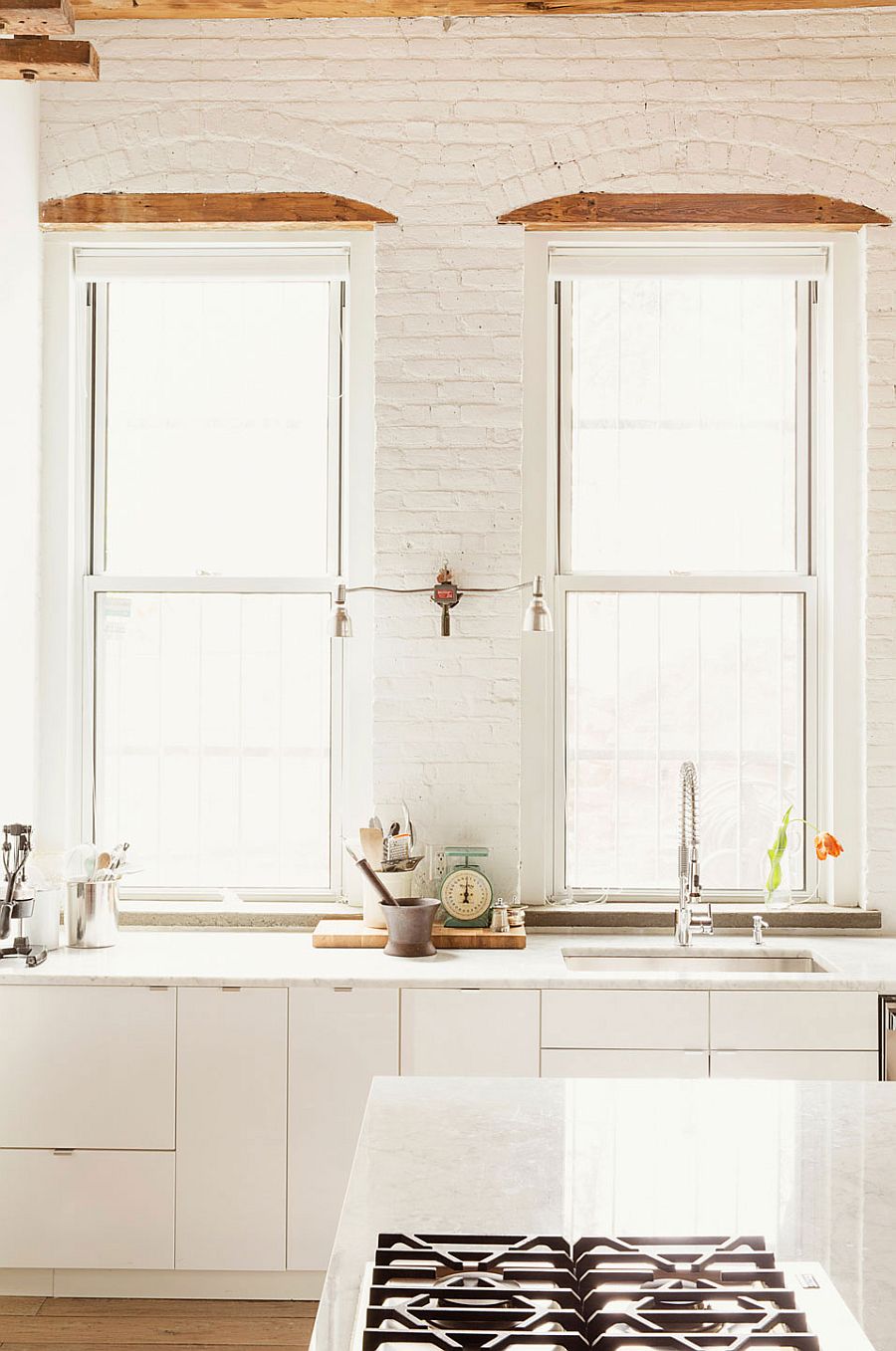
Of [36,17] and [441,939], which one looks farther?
[441,939]

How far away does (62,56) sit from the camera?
2.03 m

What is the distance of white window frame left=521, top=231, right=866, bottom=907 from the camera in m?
3.80

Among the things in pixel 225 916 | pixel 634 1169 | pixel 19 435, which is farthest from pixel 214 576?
pixel 634 1169

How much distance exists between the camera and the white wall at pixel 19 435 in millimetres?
3598

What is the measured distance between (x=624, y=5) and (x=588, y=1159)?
348 cm

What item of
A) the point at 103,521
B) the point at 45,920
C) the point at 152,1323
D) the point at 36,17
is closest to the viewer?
the point at 36,17

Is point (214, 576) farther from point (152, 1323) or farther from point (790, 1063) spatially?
point (790, 1063)

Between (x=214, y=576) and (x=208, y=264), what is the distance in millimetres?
1047

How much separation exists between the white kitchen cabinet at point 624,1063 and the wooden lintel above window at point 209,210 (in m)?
2.65

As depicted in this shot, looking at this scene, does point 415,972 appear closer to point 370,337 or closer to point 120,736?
A: point 120,736

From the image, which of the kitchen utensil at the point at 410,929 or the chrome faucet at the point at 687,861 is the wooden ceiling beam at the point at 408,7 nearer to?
the chrome faucet at the point at 687,861

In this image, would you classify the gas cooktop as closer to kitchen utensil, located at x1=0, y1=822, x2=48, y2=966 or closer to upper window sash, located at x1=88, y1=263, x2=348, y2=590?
kitchen utensil, located at x1=0, y1=822, x2=48, y2=966

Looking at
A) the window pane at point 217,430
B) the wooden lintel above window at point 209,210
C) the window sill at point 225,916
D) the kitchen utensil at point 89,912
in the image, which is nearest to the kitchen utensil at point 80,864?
the kitchen utensil at point 89,912

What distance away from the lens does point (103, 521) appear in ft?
13.1
